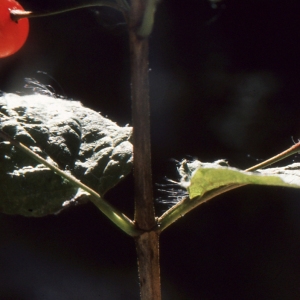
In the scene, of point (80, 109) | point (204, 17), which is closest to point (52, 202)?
point (80, 109)

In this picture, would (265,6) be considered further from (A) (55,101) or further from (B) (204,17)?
(A) (55,101)

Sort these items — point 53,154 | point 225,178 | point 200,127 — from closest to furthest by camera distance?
point 225,178
point 53,154
point 200,127

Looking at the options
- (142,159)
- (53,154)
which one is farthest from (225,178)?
(53,154)

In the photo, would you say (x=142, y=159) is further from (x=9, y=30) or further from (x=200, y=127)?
(x=200, y=127)

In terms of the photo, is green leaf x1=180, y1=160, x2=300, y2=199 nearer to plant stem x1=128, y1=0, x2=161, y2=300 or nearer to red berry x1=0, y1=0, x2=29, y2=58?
plant stem x1=128, y1=0, x2=161, y2=300

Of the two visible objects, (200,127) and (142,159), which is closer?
(142,159)

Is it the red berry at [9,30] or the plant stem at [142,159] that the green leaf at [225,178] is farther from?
the red berry at [9,30]
